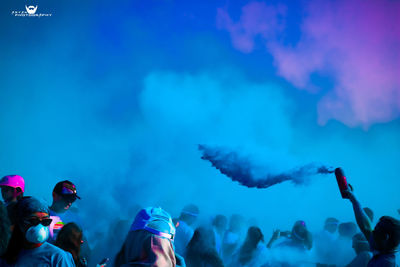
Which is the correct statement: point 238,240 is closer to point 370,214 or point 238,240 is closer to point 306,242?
point 306,242

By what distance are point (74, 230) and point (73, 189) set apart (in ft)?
3.41

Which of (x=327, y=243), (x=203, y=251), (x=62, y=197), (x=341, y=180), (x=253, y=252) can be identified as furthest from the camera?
(x=327, y=243)

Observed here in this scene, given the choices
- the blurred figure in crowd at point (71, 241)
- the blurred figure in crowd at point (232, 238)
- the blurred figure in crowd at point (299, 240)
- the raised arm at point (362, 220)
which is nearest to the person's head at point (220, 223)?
the blurred figure in crowd at point (232, 238)

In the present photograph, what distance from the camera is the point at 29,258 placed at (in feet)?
7.66

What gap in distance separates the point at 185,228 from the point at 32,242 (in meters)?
4.47

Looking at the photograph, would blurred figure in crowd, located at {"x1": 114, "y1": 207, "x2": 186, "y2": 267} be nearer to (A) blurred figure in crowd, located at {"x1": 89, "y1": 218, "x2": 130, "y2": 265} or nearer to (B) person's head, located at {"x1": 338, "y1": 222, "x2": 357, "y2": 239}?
(A) blurred figure in crowd, located at {"x1": 89, "y1": 218, "x2": 130, "y2": 265}

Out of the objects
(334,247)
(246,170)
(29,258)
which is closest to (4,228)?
(29,258)

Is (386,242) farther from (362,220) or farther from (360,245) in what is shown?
(360,245)

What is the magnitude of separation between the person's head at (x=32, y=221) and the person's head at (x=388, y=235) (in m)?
3.17

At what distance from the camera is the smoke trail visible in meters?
6.09

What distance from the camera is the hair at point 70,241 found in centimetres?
314

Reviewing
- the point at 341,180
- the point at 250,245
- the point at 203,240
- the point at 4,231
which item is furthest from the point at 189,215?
the point at 4,231

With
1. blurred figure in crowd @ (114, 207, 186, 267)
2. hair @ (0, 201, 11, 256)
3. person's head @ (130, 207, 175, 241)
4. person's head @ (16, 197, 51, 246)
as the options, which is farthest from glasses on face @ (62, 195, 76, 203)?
person's head @ (130, 207, 175, 241)

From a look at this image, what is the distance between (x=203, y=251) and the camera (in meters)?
4.92
